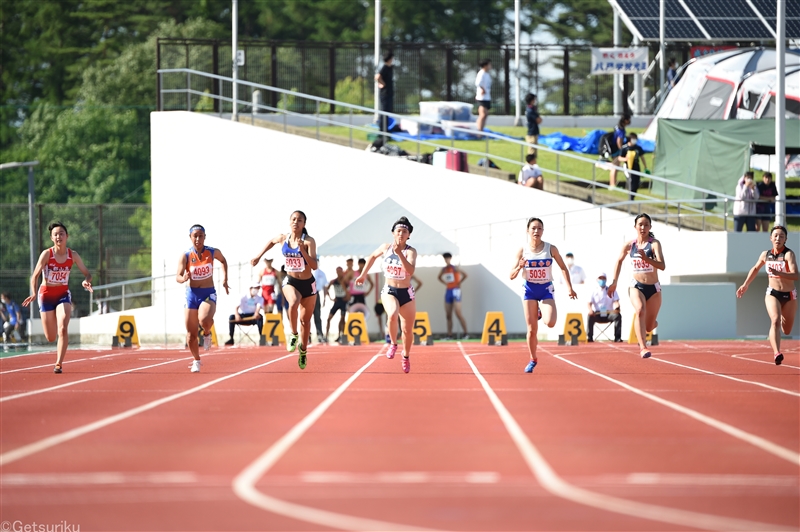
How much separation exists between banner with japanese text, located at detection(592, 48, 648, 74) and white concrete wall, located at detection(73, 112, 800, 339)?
1274 cm

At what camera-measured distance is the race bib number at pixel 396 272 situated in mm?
16359

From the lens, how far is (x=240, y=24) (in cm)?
7456

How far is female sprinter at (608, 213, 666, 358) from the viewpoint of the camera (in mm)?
17672

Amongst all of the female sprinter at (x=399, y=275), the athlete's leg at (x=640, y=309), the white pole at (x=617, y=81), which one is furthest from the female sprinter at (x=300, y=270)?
the white pole at (x=617, y=81)

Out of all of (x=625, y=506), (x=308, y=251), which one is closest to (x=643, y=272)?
(x=308, y=251)

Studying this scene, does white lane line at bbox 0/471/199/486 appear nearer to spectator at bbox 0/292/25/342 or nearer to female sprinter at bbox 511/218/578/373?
female sprinter at bbox 511/218/578/373

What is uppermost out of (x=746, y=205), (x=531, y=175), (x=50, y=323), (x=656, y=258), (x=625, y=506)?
(x=531, y=175)

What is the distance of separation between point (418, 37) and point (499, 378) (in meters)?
58.0

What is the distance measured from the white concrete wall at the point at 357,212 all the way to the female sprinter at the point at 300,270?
48.2 feet

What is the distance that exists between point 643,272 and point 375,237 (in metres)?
13.9

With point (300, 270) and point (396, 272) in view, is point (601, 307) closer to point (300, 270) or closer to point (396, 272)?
point (396, 272)

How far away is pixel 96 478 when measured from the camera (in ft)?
26.5

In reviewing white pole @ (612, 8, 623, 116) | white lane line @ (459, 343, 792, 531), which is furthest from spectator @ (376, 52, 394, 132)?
white lane line @ (459, 343, 792, 531)

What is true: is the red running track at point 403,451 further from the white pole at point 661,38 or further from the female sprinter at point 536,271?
the white pole at point 661,38
